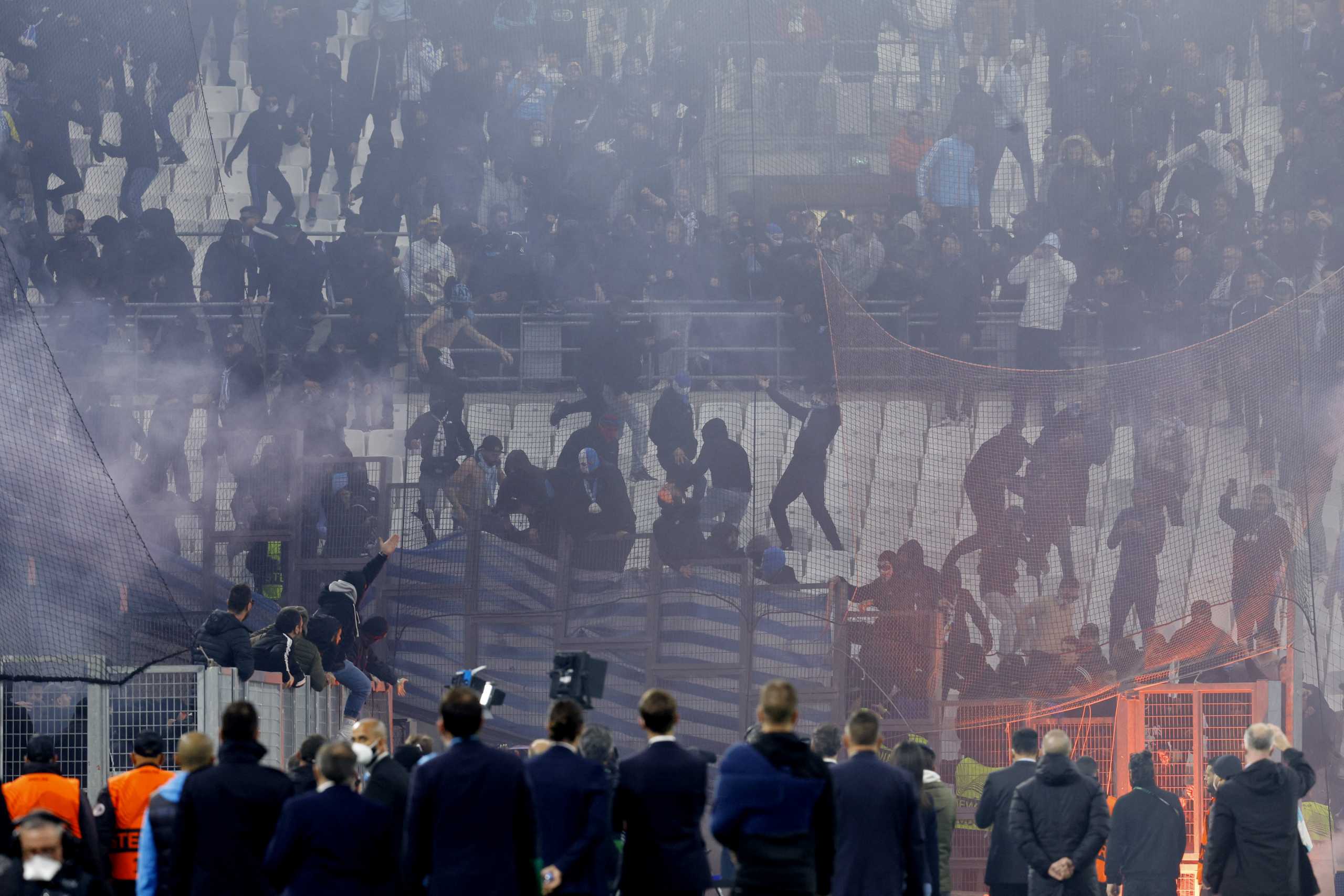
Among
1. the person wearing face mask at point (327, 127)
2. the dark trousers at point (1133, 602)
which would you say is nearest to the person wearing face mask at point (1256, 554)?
the dark trousers at point (1133, 602)

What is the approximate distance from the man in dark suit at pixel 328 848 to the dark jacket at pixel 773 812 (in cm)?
84

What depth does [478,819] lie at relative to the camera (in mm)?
4250

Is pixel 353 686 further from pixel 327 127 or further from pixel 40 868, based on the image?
pixel 327 127

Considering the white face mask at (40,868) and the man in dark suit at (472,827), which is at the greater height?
the man in dark suit at (472,827)

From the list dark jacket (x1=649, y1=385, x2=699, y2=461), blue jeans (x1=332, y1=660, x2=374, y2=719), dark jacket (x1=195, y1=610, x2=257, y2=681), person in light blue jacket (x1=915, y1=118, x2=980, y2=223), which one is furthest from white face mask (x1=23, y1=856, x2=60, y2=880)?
person in light blue jacket (x1=915, y1=118, x2=980, y2=223)

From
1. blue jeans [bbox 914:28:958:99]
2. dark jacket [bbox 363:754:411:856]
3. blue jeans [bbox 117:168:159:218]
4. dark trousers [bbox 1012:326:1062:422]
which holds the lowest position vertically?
dark jacket [bbox 363:754:411:856]

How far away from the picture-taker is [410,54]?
1523 cm

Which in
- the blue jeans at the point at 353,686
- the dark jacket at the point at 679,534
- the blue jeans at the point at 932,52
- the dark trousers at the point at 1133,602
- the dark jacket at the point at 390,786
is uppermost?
the blue jeans at the point at 932,52

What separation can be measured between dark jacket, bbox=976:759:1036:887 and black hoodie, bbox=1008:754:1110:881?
0.93 ft

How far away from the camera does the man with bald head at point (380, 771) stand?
203 inches

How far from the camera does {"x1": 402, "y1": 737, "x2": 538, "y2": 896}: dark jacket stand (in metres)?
4.25

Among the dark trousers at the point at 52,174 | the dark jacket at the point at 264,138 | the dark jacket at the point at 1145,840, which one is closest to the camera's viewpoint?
the dark jacket at the point at 1145,840

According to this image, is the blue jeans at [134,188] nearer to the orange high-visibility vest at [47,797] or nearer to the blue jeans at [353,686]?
the blue jeans at [353,686]

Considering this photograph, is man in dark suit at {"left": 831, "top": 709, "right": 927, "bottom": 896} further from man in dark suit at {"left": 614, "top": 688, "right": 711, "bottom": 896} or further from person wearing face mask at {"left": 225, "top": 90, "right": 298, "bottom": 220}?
person wearing face mask at {"left": 225, "top": 90, "right": 298, "bottom": 220}
